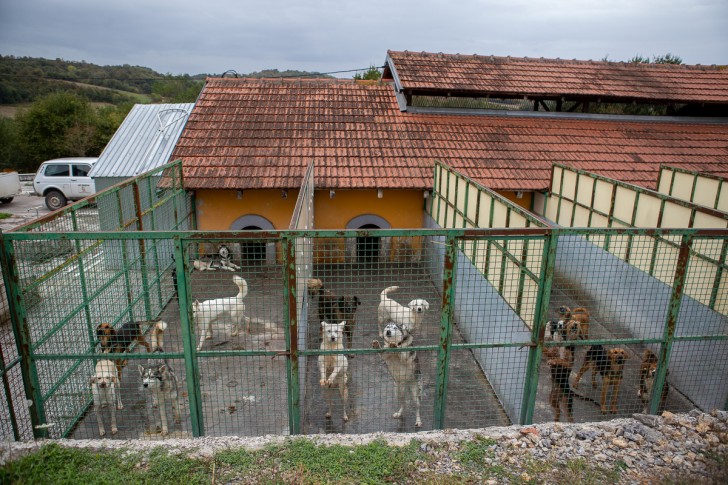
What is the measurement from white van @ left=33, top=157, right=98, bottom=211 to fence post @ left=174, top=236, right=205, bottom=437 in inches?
737

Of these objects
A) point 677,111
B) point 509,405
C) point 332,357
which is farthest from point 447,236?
point 677,111

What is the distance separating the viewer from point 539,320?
4953 millimetres

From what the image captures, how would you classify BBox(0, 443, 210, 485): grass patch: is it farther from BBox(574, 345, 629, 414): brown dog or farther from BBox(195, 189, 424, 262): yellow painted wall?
BBox(195, 189, 424, 262): yellow painted wall

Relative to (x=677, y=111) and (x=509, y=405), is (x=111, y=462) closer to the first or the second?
(x=509, y=405)

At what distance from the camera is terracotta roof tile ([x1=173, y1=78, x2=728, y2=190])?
496 inches

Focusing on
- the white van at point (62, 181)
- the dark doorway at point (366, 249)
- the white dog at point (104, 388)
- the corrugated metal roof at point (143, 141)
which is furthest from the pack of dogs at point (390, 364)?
the white van at point (62, 181)

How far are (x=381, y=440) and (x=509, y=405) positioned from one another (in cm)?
247

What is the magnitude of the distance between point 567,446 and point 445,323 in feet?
5.30

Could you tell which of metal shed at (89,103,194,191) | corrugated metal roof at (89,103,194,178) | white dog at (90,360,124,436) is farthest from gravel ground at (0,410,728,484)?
metal shed at (89,103,194,191)

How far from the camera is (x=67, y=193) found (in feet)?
66.9

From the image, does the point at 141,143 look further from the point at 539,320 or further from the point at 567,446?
the point at 567,446

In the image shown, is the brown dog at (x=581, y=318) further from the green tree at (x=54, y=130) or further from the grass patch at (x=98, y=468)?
the green tree at (x=54, y=130)

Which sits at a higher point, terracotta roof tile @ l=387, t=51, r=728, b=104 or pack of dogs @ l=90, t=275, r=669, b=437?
terracotta roof tile @ l=387, t=51, r=728, b=104

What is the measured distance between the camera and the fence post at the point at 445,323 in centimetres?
468
